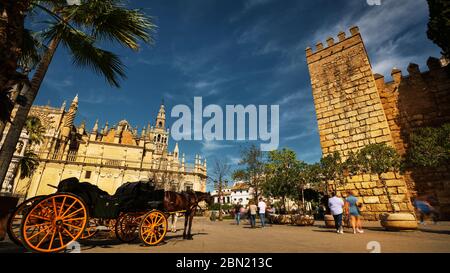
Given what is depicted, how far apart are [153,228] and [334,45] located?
51.2 feet

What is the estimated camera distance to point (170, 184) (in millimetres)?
37750

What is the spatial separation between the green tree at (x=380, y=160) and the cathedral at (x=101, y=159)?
32006mm

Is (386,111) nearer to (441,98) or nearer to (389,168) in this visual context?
(441,98)

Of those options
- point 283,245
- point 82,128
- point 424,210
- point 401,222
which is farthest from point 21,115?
point 82,128

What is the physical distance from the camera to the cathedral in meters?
36.1

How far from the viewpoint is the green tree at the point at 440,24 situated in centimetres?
937

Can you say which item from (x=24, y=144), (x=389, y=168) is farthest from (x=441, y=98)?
(x=24, y=144)

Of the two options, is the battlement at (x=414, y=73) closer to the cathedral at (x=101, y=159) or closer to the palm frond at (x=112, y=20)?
the palm frond at (x=112, y=20)

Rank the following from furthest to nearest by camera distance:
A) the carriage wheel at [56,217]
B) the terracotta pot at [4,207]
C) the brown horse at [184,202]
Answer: the brown horse at [184,202] < the terracotta pot at [4,207] < the carriage wheel at [56,217]

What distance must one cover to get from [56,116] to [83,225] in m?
49.3

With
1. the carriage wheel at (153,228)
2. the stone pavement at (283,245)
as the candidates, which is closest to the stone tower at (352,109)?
the stone pavement at (283,245)

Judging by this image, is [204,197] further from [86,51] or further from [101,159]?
[101,159]

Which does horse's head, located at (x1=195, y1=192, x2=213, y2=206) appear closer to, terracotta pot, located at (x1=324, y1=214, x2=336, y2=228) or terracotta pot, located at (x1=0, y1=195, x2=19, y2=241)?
terracotta pot, located at (x1=0, y1=195, x2=19, y2=241)

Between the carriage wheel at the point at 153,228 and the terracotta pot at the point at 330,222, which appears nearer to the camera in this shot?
the carriage wheel at the point at 153,228
